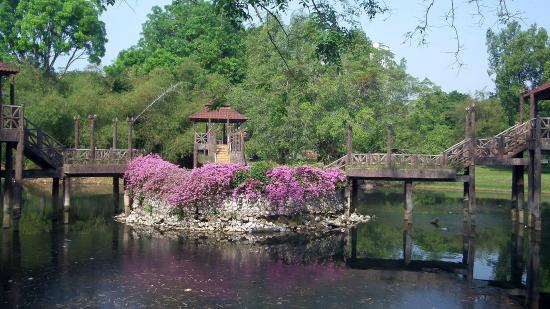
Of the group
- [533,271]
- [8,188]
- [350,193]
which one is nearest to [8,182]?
[8,188]

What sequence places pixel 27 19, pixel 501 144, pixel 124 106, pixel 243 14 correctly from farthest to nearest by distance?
1. pixel 27 19
2. pixel 124 106
3. pixel 501 144
4. pixel 243 14

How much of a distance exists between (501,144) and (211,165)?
14925mm

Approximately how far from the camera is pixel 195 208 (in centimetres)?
2998

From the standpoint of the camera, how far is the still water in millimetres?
16828

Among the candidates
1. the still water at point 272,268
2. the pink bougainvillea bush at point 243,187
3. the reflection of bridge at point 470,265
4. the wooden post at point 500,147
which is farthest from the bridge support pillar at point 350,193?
the wooden post at point 500,147

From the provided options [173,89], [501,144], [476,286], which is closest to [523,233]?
[501,144]

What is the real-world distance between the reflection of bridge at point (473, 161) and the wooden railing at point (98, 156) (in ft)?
39.8

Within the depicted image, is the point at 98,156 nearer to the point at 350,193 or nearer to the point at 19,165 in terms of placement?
the point at 19,165

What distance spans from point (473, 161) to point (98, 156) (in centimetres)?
2021

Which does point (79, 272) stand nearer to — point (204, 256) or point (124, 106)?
point (204, 256)

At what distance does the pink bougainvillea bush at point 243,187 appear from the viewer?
1154 inches

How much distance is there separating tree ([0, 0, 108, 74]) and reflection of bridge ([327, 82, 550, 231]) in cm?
3662

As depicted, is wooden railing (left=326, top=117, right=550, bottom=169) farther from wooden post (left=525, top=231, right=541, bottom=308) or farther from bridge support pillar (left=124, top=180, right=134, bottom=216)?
bridge support pillar (left=124, top=180, right=134, bottom=216)

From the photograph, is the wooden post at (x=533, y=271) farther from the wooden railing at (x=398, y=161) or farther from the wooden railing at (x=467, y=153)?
the wooden railing at (x=398, y=161)
